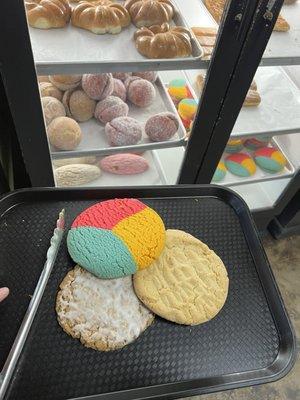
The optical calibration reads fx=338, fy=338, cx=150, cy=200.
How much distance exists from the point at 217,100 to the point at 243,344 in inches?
24.6

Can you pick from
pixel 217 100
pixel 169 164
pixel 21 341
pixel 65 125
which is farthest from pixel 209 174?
pixel 21 341

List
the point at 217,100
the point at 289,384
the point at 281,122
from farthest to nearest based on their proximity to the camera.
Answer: the point at 289,384 → the point at 281,122 → the point at 217,100

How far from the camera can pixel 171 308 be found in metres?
0.62

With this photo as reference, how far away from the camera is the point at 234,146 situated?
4.81 feet

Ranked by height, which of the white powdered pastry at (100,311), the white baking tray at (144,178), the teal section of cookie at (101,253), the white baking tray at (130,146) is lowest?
the white baking tray at (144,178)

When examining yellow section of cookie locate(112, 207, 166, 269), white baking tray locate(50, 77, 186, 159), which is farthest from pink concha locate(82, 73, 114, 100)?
yellow section of cookie locate(112, 207, 166, 269)

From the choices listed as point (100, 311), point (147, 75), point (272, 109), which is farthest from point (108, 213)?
point (272, 109)

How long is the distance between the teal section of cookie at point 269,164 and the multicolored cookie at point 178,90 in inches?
17.7

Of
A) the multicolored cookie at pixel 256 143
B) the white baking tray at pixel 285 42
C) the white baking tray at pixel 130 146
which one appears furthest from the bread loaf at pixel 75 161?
the multicolored cookie at pixel 256 143

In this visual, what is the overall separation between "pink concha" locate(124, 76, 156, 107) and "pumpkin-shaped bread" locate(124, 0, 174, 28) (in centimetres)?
19

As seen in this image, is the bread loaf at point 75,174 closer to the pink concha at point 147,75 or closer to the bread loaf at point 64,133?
the bread loaf at point 64,133

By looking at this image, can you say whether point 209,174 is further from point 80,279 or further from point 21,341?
point 21,341

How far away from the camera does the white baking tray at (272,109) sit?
3.87 feet

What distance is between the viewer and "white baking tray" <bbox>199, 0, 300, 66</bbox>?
919 mm
